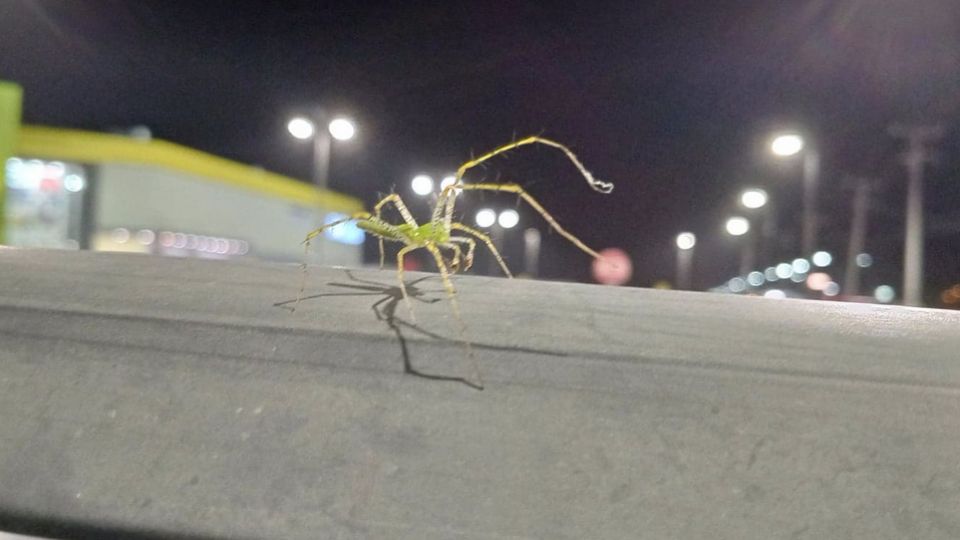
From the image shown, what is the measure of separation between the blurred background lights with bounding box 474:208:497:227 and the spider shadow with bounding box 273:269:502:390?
1.09ft

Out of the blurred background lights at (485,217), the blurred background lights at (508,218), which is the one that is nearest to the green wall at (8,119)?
the blurred background lights at (508,218)

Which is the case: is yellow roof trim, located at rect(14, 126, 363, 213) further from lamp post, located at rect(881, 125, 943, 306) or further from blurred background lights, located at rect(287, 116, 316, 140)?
lamp post, located at rect(881, 125, 943, 306)

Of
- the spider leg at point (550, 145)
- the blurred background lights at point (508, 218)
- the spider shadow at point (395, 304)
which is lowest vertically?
the spider shadow at point (395, 304)

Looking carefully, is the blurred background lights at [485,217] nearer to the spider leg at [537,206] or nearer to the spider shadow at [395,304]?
the spider leg at [537,206]

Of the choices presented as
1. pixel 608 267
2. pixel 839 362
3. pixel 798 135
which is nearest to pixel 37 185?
pixel 798 135

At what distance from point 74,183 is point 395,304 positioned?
12.9 meters

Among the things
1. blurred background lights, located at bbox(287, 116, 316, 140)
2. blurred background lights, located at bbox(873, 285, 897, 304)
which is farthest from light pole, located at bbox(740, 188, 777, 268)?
blurred background lights, located at bbox(287, 116, 316, 140)

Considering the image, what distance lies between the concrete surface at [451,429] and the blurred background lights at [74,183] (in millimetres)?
12007

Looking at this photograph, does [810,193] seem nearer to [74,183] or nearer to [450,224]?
[74,183]

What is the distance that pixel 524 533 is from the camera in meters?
1.06

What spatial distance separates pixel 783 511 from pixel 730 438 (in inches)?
4.2

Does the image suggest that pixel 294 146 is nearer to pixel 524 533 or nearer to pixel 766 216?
pixel 766 216

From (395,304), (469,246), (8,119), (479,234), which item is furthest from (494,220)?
(8,119)

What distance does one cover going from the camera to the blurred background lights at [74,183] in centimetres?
1234
